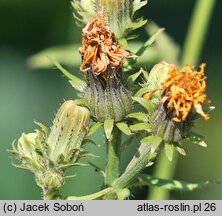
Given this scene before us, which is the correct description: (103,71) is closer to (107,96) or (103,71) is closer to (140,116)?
(107,96)

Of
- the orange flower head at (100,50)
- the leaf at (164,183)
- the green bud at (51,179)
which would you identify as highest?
the orange flower head at (100,50)

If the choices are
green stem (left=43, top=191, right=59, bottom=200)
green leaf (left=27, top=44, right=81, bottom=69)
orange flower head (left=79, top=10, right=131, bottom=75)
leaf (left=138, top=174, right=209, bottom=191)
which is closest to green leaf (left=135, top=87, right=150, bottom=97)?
orange flower head (left=79, top=10, right=131, bottom=75)

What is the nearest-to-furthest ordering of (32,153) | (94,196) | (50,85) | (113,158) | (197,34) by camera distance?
(94,196), (32,153), (113,158), (197,34), (50,85)

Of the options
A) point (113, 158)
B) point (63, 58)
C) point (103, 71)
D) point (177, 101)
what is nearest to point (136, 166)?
point (113, 158)

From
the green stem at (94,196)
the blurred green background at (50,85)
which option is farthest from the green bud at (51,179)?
the blurred green background at (50,85)

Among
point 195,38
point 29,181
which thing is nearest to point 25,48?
point 29,181

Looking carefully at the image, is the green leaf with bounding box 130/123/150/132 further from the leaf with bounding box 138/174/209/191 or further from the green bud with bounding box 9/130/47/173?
the green bud with bounding box 9/130/47/173

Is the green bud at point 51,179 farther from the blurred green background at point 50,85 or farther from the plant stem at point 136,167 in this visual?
the blurred green background at point 50,85
